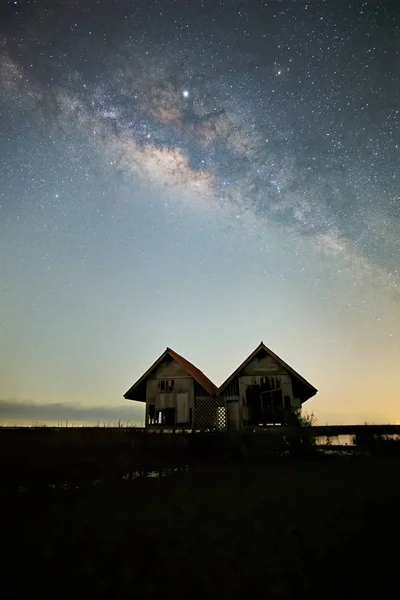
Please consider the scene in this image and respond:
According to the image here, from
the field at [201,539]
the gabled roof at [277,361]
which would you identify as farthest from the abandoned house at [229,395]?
the field at [201,539]

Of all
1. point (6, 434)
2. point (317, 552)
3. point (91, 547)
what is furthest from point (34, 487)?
point (317, 552)

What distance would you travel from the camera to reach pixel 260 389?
81.3 ft

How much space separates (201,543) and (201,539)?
15 centimetres

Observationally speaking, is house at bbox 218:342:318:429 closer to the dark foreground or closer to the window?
the window

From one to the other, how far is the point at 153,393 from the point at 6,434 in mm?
16840

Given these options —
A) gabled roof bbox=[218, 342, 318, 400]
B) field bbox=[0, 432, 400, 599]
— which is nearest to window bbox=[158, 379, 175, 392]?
gabled roof bbox=[218, 342, 318, 400]

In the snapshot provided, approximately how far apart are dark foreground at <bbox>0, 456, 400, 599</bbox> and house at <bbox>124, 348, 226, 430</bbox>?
17.8m

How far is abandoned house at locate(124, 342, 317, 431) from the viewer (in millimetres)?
24484

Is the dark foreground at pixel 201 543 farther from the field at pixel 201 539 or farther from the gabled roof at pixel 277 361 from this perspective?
the gabled roof at pixel 277 361

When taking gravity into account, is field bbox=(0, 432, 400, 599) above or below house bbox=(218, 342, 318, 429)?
below

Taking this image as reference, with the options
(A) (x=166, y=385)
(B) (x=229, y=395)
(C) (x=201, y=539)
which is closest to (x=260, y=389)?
(B) (x=229, y=395)

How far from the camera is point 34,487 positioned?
339 inches

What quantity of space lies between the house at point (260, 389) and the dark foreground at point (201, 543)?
16723mm

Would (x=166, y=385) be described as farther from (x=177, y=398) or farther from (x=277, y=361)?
(x=277, y=361)
